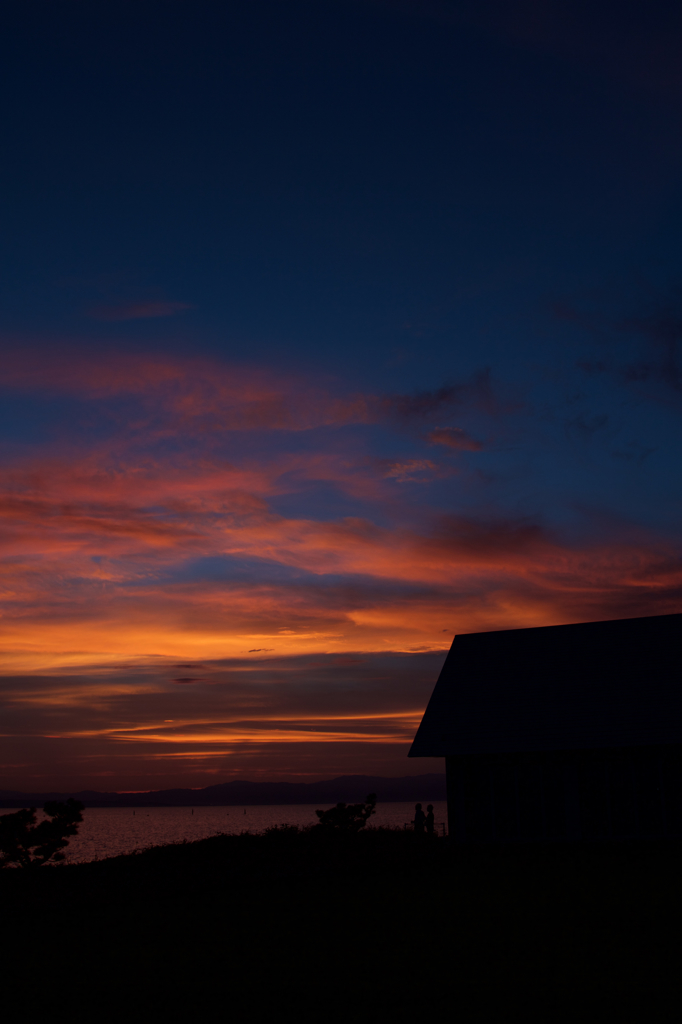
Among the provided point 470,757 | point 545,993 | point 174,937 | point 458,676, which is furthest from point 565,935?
point 458,676

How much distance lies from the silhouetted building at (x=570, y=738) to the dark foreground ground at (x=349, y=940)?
4.32 meters

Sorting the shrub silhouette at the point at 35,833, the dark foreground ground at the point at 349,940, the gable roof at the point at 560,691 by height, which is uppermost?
the gable roof at the point at 560,691

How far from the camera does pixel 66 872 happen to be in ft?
79.3

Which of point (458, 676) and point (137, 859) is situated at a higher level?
point (458, 676)

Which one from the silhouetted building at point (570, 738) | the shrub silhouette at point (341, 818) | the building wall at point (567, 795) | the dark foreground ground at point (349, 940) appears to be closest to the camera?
the dark foreground ground at point (349, 940)

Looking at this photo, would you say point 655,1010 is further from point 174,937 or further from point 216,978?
point 174,937

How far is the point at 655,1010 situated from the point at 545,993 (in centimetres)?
146

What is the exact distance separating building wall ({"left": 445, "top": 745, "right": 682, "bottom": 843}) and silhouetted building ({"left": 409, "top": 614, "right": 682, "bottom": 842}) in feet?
0.12

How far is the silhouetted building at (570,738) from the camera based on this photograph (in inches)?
1175

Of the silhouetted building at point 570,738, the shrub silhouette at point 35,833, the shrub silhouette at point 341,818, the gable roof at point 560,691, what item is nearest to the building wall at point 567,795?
the silhouetted building at point 570,738

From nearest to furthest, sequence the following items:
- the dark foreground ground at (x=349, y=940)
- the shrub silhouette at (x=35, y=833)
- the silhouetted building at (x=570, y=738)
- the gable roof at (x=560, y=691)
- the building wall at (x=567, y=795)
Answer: the dark foreground ground at (x=349, y=940) < the shrub silhouette at (x=35, y=833) < the building wall at (x=567, y=795) < the silhouetted building at (x=570, y=738) < the gable roof at (x=560, y=691)

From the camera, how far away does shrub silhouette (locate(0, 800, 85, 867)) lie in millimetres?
22297

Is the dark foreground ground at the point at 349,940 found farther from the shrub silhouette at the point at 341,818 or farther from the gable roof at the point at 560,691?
the shrub silhouette at the point at 341,818

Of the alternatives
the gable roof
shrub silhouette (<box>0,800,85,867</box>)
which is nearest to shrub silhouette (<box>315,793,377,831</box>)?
the gable roof
